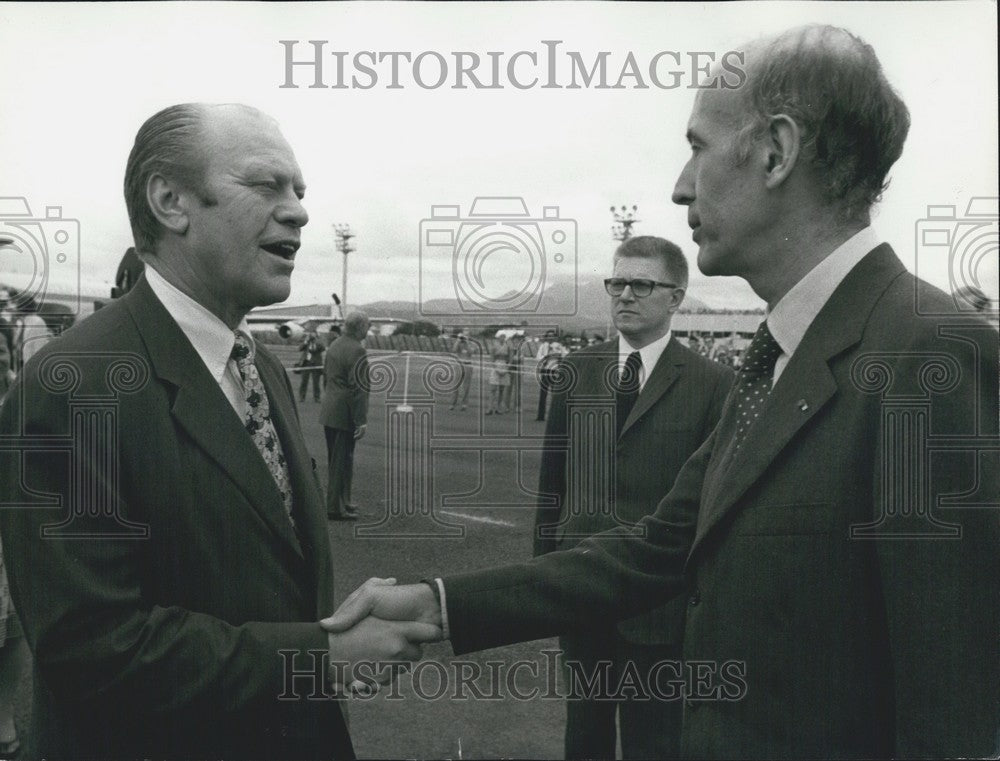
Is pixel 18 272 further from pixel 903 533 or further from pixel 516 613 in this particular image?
pixel 903 533

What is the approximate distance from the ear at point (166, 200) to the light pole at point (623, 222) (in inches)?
43.6

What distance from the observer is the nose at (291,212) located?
1.92m

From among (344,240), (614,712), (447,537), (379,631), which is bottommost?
(614,712)

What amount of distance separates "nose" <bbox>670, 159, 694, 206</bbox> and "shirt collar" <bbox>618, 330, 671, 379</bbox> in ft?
2.61

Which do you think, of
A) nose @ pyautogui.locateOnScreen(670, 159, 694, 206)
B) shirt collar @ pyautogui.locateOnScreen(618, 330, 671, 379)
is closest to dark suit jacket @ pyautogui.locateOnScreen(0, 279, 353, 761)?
nose @ pyautogui.locateOnScreen(670, 159, 694, 206)

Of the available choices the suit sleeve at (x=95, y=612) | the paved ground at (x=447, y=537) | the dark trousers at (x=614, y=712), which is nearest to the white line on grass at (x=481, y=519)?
the paved ground at (x=447, y=537)

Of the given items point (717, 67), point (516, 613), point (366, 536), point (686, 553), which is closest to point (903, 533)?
point (686, 553)

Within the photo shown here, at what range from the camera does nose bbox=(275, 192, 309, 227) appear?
6.31 feet

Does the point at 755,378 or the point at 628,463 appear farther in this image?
the point at 628,463

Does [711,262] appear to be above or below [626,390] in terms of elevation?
above

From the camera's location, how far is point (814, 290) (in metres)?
1.63

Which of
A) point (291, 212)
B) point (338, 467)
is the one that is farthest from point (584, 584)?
point (338, 467)

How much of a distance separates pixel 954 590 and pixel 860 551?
6.3 inches

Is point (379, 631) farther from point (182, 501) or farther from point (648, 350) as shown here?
point (648, 350)
